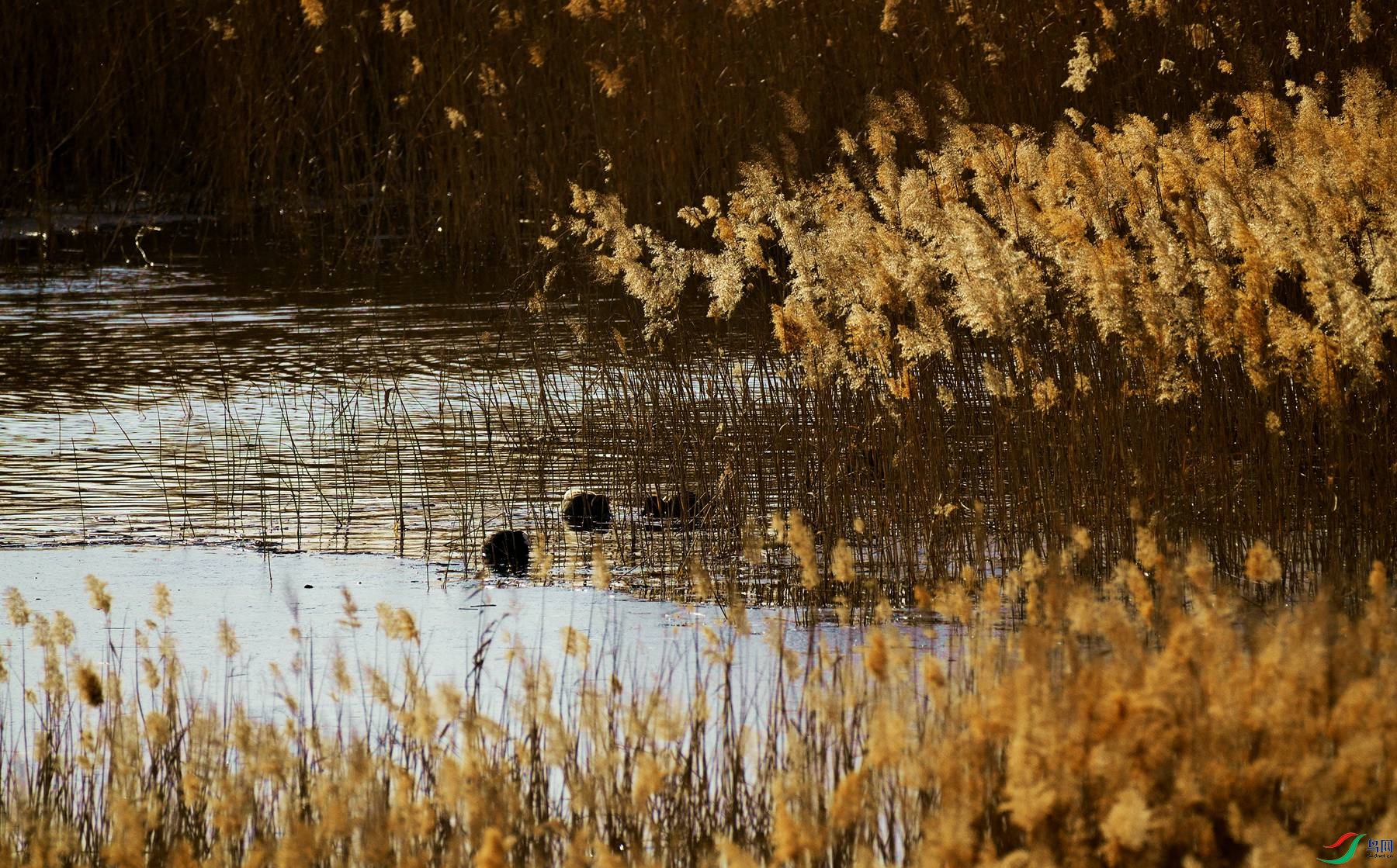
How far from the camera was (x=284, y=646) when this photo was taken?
3.85 meters

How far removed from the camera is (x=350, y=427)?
5.73 meters

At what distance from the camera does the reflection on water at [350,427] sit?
190 inches

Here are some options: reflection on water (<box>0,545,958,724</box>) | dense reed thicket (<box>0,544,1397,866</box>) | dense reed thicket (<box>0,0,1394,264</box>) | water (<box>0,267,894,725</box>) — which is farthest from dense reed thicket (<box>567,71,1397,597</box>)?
dense reed thicket (<box>0,0,1394,264</box>)

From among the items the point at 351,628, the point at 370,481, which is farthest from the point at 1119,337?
the point at 351,628

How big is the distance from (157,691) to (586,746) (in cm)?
87

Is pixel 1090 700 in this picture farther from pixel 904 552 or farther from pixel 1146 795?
pixel 904 552

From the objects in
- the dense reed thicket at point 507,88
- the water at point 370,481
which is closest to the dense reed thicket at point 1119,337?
the water at point 370,481

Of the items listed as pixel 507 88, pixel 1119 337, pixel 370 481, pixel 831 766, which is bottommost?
pixel 831 766

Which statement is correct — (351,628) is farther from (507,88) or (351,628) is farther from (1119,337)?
(507,88)

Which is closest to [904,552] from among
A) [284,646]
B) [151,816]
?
[284,646]

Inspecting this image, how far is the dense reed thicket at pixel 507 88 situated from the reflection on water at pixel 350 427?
4.04 ft

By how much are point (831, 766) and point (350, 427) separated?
3025mm

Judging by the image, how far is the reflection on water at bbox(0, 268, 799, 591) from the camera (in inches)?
190

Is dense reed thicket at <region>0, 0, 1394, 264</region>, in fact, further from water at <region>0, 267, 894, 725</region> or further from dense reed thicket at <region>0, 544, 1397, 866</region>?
dense reed thicket at <region>0, 544, 1397, 866</region>
